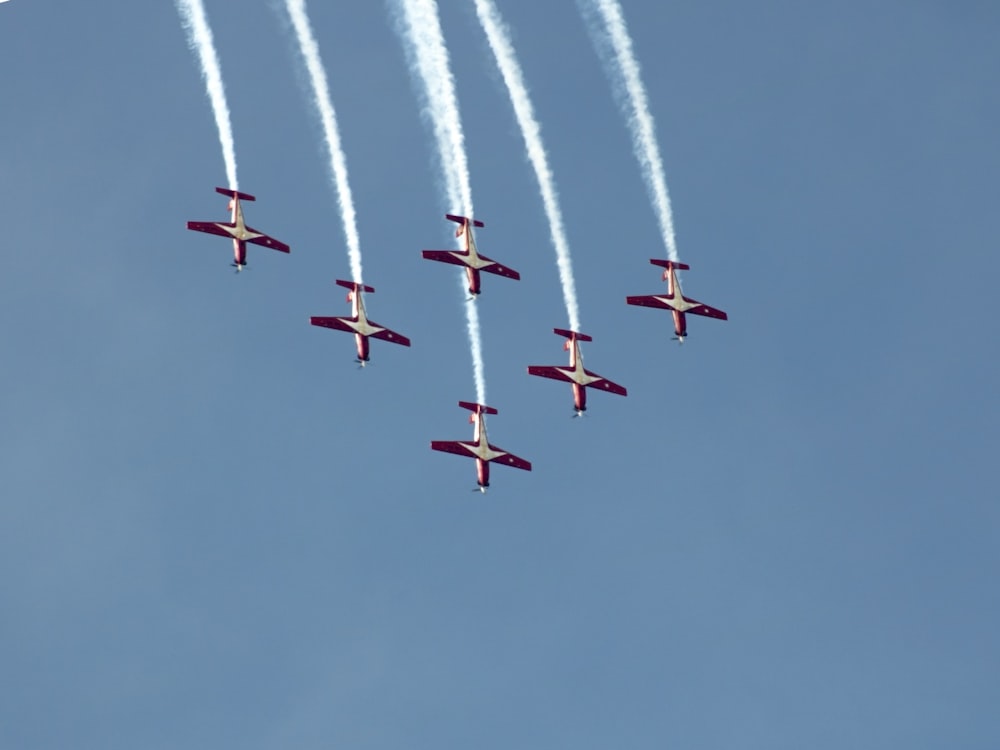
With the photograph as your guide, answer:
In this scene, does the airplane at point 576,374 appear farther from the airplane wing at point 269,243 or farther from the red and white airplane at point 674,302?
the airplane wing at point 269,243

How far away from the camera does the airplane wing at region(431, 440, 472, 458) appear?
265ft

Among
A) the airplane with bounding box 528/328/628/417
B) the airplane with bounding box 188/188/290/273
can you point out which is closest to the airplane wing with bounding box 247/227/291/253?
the airplane with bounding box 188/188/290/273

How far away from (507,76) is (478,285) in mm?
13284

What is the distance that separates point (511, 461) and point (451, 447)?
10.6 ft

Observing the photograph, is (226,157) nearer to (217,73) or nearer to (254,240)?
(217,73)

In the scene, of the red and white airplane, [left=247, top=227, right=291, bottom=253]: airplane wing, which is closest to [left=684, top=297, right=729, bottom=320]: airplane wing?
the red and white airplane

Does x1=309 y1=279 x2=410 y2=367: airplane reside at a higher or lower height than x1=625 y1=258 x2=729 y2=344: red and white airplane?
lower

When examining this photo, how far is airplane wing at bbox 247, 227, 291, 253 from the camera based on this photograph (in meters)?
81.2

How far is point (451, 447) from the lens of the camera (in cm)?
8150

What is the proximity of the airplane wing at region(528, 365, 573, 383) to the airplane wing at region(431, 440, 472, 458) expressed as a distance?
170 inches

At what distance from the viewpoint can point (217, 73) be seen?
6988 centimetres

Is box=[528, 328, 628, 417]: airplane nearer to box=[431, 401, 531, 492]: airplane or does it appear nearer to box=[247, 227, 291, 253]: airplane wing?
box=[431, 401, 531, 492]: airplane

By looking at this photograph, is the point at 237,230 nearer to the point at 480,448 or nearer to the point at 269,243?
the point at 269,243

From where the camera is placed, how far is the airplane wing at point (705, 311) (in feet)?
276
